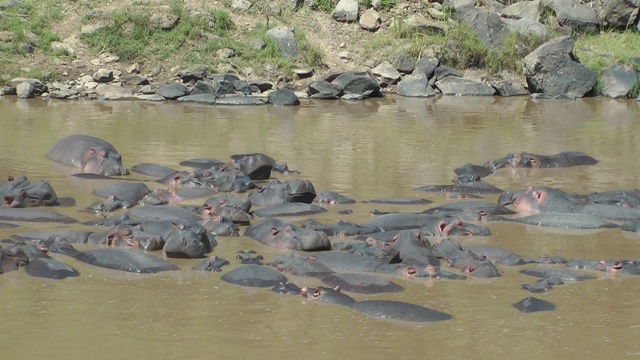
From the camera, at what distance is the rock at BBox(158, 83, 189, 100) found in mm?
19938

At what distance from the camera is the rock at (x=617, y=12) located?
25031 millimetres

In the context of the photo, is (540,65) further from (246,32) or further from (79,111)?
(79,111)

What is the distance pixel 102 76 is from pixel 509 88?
8.16 metres

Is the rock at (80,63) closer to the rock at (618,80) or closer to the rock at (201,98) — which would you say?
the rock at (201,98)

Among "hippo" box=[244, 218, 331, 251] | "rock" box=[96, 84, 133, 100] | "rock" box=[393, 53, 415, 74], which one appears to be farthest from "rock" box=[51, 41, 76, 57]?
"hippo" box=[244, 218, 331, 251]

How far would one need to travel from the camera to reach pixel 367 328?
6965 mm

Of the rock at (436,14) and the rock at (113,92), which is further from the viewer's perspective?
the rock at (436,14)

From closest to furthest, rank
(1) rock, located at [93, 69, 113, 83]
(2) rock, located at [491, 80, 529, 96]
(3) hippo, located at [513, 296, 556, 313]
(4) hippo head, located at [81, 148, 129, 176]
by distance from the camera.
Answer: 1. (3) hippo, located at [513, 296, 556, 313]
2. (4) hippo head, located at [81, 148, 129, 176]
3. (1) rock, located at [93, 69, 113, 83]
4. (2) rock, located at [491, 80, 529, 96]

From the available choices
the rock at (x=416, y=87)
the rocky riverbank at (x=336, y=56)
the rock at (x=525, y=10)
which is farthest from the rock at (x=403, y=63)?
the rock at (x=525, y=10)

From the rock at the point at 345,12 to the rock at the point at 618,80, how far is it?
552 centimetres

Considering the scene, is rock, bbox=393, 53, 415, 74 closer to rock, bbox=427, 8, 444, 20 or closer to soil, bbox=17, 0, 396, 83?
soil, bbox=17, 0, 396, 83

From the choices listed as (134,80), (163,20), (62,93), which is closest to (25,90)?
(62,93)

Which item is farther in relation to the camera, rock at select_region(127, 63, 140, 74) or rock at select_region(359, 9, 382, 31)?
rock at select_region(359, 9, 382, 31)

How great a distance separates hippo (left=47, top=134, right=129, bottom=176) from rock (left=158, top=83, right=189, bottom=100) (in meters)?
6.39
